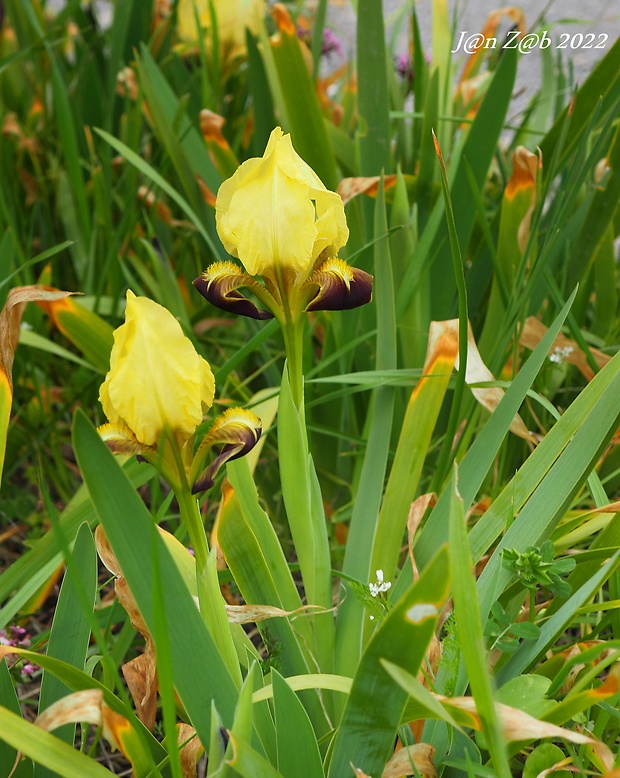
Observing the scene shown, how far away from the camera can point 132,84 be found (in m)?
1.89

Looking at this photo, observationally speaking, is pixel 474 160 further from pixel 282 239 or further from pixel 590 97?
pixel 282 239

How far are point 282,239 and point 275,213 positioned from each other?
2 centimetres

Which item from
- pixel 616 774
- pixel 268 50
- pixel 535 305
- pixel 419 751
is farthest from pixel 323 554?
pixel 268 50

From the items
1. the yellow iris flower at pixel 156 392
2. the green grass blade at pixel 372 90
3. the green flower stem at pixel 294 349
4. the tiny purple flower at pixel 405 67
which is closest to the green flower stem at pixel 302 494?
the green flower stem at pixel 294 349

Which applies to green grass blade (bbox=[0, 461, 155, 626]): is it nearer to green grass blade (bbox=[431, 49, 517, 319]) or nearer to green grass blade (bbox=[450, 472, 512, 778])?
green grass blade (bbox=[450, 472, 512, 778])

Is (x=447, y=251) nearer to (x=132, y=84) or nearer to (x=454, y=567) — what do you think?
(x=454, y=567)

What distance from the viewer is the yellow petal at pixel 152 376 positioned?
538mm

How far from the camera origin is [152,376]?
54 centimetres

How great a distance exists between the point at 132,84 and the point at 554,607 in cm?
160

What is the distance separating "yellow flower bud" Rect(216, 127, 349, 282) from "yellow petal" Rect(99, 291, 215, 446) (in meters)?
0.12

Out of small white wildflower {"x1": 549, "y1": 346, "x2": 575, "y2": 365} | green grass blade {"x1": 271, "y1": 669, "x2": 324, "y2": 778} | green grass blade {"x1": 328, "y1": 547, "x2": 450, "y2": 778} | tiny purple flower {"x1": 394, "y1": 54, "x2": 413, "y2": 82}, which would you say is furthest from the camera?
tiny purple flower {"x1": 394, "y1": 54, "x2": 413, "y2": 82}

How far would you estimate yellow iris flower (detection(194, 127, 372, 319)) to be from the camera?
2.07 feet

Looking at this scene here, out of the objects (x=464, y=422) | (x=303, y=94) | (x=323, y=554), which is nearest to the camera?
(x=323, y=554)

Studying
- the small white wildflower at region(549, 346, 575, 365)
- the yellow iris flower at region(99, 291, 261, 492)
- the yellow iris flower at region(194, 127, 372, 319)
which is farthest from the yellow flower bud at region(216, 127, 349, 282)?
the small white wildflower at region(549, 346, 575, 365)
